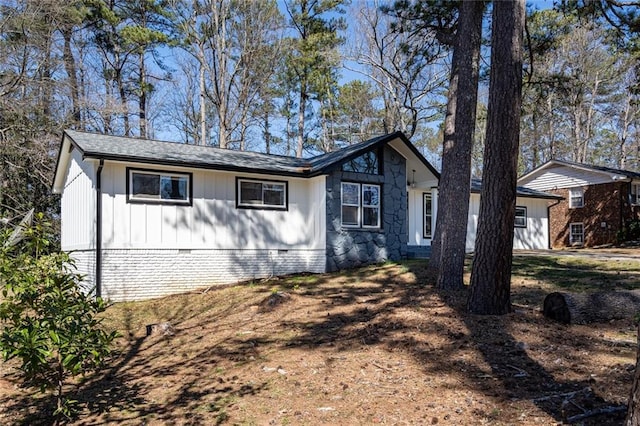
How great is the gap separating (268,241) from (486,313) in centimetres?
708

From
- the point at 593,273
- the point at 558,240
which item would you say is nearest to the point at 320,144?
the point at 558,240

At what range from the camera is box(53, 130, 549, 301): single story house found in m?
10.4

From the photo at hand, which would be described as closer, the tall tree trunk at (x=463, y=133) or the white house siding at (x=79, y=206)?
the tall tree trunk at (x=463, y=133)

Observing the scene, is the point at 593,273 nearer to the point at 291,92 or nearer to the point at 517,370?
the point at 517,370

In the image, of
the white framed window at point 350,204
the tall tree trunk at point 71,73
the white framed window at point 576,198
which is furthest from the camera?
the white framed window at point 576,198

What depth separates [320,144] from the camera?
29.0 m

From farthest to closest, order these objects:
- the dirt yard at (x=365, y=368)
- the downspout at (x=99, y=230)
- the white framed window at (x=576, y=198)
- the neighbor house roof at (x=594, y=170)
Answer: the white framed window at (x=576, y=198), the neighbor house roof at (x=594, y=170), the downspout at (x=99, y=230), the dirt yard at (x=365, y=368)

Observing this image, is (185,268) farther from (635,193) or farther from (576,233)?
(635,193)

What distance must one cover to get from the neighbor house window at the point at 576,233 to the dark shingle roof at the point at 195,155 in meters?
11.8

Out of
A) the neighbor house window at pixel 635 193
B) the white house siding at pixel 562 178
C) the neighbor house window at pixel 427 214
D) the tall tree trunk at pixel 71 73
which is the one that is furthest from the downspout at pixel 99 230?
the neighbor house window at pixel 635 193

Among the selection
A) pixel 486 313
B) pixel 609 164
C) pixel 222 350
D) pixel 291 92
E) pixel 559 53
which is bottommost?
pixel 222 350

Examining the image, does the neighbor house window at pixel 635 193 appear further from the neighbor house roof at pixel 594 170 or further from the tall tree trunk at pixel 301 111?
the tall tree trunk at pixel 301 111

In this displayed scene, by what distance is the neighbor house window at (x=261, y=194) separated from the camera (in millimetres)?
12125

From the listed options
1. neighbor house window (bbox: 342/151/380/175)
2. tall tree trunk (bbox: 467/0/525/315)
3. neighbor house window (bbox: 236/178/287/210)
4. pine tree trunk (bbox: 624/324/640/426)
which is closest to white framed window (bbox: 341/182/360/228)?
neighbor house window (bbox: 342/151/380/175)
